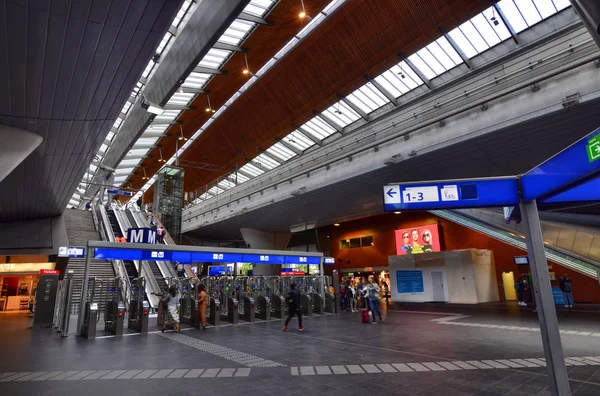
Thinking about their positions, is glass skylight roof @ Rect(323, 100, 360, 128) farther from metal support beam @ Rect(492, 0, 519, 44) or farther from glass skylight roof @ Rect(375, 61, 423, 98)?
metal support beam @ Rect(492, 0, 519, 44)

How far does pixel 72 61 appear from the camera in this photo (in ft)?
17.6

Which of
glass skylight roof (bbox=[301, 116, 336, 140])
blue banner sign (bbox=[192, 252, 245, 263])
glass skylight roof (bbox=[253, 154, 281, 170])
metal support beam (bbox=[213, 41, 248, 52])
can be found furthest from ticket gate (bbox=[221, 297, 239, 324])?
glass skylight roof (bbox=[253, 154, 281, 170])

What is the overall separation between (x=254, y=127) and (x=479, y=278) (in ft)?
58.9

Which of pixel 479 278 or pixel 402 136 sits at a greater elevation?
pixel 402 136

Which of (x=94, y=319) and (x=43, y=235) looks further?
(x=43, y=235)

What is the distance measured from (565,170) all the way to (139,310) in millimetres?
11561

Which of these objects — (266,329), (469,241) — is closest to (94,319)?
(266,329)

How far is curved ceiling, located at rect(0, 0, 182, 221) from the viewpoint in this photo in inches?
172

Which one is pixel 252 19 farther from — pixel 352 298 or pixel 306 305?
pixel 352 298

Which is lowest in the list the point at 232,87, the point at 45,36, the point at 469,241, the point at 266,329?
the point at 266,329

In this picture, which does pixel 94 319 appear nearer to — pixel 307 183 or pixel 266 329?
pixel 266 329

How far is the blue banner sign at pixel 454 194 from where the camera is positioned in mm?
4133

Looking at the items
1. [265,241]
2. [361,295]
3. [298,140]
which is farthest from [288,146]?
[361,295]

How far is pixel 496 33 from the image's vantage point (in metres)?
14.1
